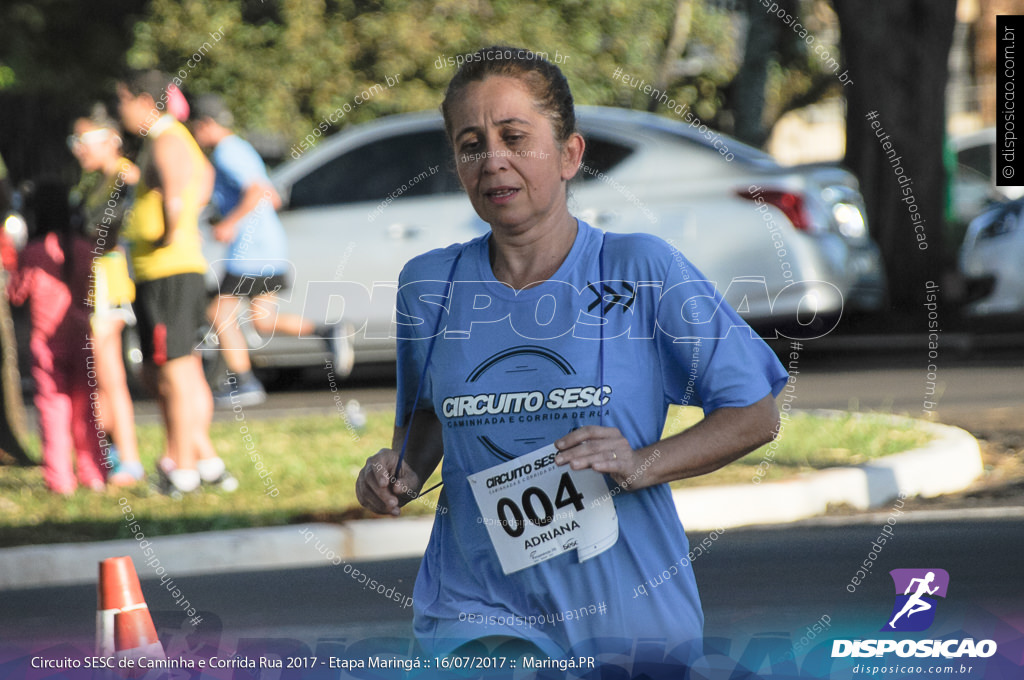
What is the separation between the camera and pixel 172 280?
633 cm

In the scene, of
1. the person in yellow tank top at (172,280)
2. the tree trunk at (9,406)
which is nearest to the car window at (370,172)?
the tree trunk at (9,406)

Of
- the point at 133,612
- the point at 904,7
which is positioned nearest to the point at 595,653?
the point at 133,612

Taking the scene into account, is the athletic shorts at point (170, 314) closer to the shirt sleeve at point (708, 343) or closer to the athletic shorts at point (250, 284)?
the athletic shorts at point (250, 284)

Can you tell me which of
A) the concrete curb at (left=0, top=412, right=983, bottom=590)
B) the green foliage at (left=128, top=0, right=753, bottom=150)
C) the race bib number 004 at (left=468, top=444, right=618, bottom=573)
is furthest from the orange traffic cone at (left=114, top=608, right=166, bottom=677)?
the green foliage at (left=128, top=0, right=753, bottom=150)

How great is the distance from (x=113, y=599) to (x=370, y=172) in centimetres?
650

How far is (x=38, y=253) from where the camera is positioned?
6.98 meters

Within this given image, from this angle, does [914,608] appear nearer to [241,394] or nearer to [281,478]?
[281,478]

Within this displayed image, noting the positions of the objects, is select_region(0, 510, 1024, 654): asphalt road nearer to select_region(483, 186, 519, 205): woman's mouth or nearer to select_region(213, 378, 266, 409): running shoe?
select_region(483, 186, 519, 205): woman's mouth

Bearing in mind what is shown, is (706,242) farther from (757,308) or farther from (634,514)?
(634,514)

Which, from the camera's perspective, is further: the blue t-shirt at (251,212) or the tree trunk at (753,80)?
the tree trunk at (753,80)

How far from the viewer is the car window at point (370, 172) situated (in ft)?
30.5

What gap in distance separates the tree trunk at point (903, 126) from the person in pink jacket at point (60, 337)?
8397 mm

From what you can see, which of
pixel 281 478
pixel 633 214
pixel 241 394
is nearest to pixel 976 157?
pixel 633 214

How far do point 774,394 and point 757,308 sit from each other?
6019 mm
